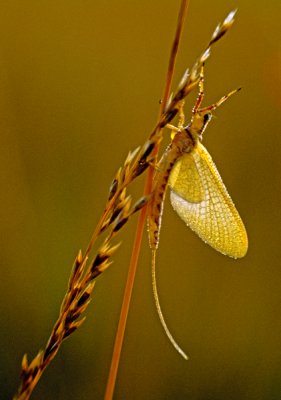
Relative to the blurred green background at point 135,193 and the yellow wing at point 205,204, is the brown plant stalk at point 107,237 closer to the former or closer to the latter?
the yellow wing at point 205,204

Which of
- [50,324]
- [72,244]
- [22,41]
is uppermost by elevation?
[22,41]

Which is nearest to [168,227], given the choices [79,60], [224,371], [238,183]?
[238,183]

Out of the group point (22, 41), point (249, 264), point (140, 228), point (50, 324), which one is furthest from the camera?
point (22, 41)

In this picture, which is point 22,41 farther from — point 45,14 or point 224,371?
point 224,371

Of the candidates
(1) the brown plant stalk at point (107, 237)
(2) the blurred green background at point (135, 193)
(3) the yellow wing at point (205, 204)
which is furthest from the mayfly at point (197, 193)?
(2) the blurred green background at point (135, 193)

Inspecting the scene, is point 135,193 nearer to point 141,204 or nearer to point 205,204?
point 205,204

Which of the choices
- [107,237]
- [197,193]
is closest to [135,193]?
[197,193]

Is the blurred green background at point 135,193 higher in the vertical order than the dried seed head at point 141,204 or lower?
higher

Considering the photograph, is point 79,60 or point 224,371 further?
point 79,60
